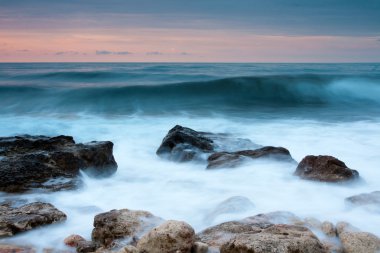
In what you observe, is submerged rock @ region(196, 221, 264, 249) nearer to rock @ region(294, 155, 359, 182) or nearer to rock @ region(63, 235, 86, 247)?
rock @ region(63, 235, 86, 247)

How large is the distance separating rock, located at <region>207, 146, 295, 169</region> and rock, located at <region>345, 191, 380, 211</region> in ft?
6.51

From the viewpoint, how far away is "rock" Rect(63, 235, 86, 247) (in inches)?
151

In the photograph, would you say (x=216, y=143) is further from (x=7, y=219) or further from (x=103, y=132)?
(x=7, y=219)

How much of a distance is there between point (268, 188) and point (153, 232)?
2.83m

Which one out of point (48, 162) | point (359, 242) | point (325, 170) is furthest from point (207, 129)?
point (359, 242)

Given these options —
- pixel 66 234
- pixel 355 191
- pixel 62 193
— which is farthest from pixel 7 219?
pixel 355 191

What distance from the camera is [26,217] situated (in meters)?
4.20

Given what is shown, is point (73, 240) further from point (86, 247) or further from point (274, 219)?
point (274, 219)

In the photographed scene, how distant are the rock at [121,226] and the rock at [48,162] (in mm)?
1758

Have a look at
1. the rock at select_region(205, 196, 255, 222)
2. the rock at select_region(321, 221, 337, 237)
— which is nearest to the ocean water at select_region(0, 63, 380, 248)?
the rock at select_region(205, 196, 255, 222)

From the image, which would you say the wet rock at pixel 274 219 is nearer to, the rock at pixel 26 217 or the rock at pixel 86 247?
the rock at pixel 86 247

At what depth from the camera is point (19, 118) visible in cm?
1370

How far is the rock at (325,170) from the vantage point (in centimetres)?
569

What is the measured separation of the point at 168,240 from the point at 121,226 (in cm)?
77
